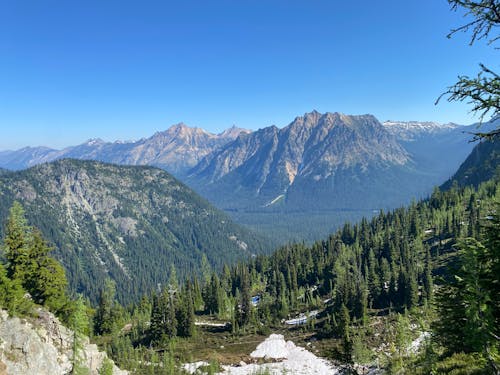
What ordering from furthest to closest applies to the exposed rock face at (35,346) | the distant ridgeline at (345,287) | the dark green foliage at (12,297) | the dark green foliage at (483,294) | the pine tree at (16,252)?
1. the distant ridgeline at (345,287)
2. the pine tree at (16,252)
3. the dark green foliage at (12,297)
4. the exposed rock face at (35,346)
5. the dark green foliage at (483,294)

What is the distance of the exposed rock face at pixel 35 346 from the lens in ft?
135

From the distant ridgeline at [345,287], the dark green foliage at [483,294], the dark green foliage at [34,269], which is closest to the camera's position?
the dark green foliage at [483,294]

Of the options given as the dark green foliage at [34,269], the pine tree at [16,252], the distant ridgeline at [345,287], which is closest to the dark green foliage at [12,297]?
the dark green foliage at [34,269]

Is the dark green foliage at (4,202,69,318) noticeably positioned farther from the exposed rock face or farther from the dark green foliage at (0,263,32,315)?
the dark green foliage at (0,263,32,315)

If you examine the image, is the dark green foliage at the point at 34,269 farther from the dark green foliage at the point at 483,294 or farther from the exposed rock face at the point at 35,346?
the dark green foliage at the point at 483,294

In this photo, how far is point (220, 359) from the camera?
9144 centimetres

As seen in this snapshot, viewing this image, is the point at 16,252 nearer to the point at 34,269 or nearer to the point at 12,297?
the point at 34,269

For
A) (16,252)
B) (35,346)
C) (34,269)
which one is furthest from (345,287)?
(16,252)

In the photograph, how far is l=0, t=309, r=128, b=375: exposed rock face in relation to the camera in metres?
41.1

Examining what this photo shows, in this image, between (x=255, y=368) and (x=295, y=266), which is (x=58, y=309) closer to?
(x=255, y=368)

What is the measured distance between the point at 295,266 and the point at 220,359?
84215 millimetres

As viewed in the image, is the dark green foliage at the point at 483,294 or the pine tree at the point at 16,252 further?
the pine tree at the point at 16,252

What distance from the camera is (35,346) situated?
4406 centimetres

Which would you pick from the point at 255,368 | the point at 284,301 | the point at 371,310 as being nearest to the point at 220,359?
the point at 255,368
